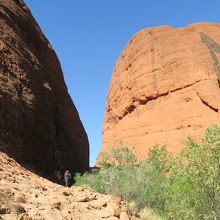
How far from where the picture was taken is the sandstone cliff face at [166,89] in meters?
37.8

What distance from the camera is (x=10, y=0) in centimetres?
2238

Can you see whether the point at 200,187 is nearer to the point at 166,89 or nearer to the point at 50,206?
the point at 50,206

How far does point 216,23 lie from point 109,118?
25192 mm

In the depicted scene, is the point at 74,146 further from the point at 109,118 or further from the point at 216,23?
the point at 216,23

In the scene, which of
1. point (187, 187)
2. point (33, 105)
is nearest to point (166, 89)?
point (33, 105)

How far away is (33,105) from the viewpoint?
18078 mm

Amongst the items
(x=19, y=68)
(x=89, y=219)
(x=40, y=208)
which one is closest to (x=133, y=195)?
(x=89, y=219)

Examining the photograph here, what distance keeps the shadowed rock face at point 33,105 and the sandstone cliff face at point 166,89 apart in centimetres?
1553

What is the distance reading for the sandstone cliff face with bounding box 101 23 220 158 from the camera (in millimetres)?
37781

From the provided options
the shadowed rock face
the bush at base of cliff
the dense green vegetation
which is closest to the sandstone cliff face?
the shadowed rock face

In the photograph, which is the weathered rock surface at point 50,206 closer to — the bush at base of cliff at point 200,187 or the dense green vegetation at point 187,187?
the dense green vegetation at point 187,187

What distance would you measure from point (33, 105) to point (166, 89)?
27707 millimetres

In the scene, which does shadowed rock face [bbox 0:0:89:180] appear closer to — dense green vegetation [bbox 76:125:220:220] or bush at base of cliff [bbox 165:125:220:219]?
dense green vegetation [bbox 76:125:220:220]

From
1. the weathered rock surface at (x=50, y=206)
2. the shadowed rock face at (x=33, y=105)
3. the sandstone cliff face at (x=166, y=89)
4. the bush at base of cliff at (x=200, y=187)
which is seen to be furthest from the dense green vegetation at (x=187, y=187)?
the sandstone cliff face at (x=166, y=89)
